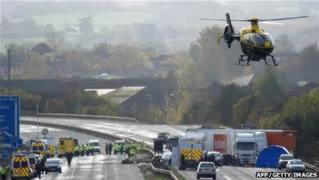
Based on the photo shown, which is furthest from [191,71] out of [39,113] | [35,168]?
[35,168]

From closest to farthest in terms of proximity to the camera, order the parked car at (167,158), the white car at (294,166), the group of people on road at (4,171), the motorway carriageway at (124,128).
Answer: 1. the group of people on road at (4,171)
2. the white car at (294,166)
3. the parked car at (167,158)
4. the motorway carriageway at (124,128)

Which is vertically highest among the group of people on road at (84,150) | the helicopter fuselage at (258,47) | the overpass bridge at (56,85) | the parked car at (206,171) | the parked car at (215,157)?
the overpass bridge at (56,85)

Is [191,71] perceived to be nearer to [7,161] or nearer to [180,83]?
[180,83]

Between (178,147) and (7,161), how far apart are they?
21.3 m

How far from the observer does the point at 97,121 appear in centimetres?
15300

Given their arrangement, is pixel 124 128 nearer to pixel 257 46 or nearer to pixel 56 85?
pixel 56 85

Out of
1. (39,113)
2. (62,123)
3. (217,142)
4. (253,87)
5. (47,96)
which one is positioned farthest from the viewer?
(47,96)

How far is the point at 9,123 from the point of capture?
183 ft

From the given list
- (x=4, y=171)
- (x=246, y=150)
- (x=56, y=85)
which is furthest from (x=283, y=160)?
(x=56, y=85)

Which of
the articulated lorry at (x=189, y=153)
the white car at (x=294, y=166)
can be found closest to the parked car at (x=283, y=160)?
the white car at (x=294, y=166)

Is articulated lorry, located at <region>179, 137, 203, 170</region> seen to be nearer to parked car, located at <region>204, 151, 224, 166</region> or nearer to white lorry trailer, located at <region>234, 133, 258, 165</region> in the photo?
parked car, located at <region>204, 151, 224, 166</region>

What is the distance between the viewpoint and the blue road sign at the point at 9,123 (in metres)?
55.4

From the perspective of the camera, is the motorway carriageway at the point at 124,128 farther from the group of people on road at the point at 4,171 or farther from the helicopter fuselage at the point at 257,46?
the helicopter fuselage at the point at 257,46

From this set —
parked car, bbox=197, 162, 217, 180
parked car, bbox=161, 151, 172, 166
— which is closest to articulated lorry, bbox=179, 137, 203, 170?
parked car, bbox=161, 151, 172, 166
